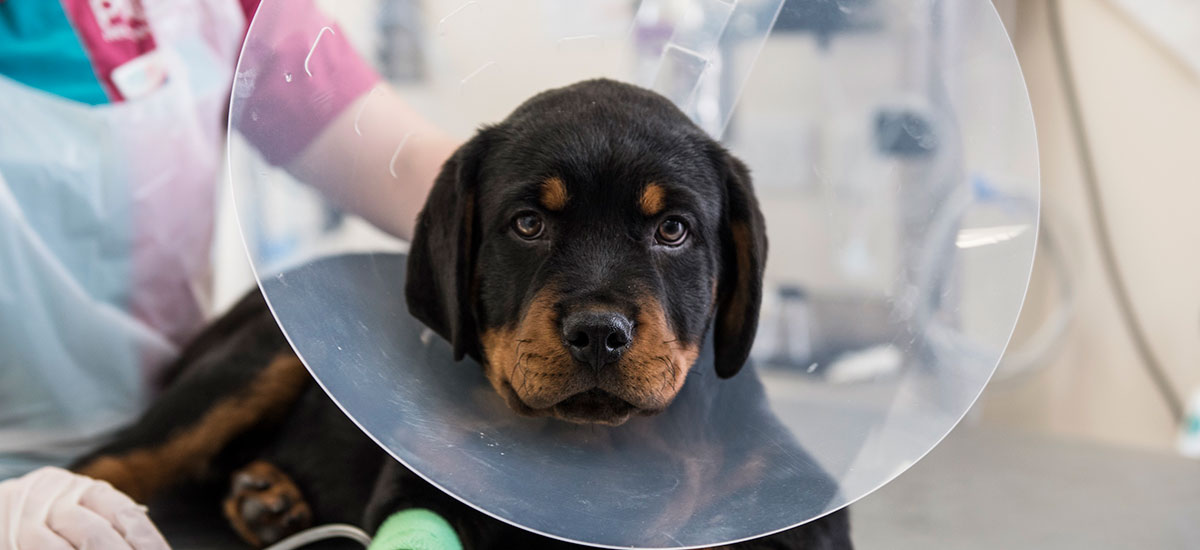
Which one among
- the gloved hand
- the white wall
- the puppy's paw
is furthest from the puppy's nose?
the white wall

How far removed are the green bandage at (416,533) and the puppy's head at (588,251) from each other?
0.58 feet

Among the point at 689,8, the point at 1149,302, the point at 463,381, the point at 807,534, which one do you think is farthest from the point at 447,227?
the point at 1149,302

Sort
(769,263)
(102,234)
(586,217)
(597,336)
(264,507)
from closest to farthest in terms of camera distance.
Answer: (597,336), (586,217), (769,263), (264,507), (102,234)

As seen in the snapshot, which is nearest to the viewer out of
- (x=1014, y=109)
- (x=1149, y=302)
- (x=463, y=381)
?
(x=1014, y=109)

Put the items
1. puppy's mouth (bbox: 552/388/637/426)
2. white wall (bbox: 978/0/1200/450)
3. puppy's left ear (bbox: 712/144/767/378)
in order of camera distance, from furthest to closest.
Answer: white wall (bbox: 978/0/1200/450) → puppy's left ear (bbox: 712/144/767/378) → puppy's mouth (bbox: 552/388/637/426)

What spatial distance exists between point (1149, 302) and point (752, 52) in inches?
99.4

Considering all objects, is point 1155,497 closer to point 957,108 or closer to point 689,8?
point 957,108

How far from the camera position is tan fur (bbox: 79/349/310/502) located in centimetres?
161

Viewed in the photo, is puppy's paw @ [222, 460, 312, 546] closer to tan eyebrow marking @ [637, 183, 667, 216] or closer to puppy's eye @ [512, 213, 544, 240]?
puppy's eye @ [512, 213, 544, 240]

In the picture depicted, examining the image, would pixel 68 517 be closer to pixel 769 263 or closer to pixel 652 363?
pixel 652 363

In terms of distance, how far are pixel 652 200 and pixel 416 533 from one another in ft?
1.68

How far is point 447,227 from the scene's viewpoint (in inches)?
48.4

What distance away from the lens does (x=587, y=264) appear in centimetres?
116

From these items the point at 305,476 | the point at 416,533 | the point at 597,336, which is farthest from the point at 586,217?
the point at 305,476
